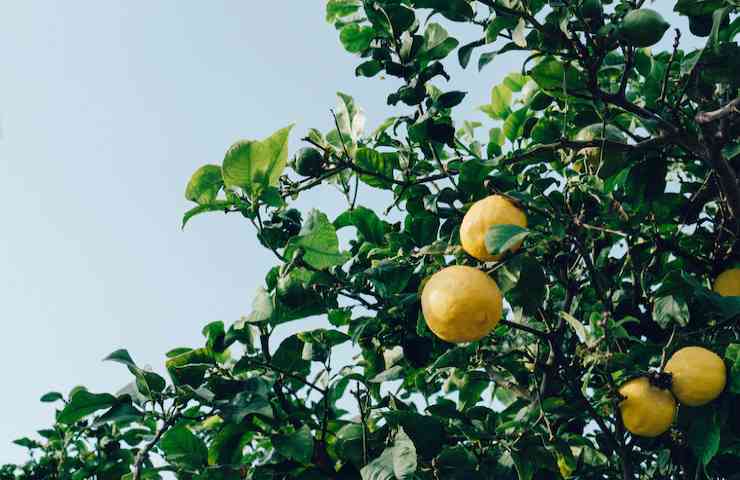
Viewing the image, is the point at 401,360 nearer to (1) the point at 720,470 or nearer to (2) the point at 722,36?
(1) the point at 720,470

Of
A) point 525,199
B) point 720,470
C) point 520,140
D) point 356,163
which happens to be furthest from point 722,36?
point 720,470

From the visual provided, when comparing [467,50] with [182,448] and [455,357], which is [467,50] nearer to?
[455,357]

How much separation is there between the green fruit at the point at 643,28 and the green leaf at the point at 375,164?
0.77 m

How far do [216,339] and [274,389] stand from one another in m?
0.28

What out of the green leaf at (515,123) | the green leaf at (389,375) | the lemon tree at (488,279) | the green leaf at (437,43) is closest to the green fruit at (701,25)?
the lemon tree at (488,279)

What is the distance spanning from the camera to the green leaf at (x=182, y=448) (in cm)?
197

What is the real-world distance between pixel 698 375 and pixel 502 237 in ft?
2.47

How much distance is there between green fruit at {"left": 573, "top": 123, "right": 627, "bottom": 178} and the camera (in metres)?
1.99

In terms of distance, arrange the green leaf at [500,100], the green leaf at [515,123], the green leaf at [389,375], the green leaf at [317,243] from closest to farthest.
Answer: the green leaf at [317,243]
the green leaf at [389,375]
the green leaf at [515,123]
the green leaf at [500,100]

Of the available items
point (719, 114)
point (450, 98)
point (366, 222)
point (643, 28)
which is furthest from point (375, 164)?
point (719, 114)

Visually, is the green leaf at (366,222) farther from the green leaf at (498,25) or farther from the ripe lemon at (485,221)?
the green leaf at (498,25)

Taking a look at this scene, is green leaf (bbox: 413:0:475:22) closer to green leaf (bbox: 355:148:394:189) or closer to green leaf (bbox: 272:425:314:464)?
green leaf (bbox: 355:148:394:189)

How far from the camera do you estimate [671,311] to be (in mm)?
1975

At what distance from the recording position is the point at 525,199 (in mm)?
1647
